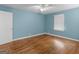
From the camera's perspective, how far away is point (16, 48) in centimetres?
165

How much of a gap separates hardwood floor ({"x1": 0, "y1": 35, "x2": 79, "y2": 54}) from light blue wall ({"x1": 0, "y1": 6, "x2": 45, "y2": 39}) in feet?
0.44

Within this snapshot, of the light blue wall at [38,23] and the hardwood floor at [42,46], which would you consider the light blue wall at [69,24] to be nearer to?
the light blue wall at [38,23]

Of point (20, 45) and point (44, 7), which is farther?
point (20, 45)

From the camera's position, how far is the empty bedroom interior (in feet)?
5.07

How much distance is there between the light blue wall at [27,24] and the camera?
1.68 metres

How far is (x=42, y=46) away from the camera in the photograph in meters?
1.71

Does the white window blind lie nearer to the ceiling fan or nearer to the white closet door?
the ceiling fan

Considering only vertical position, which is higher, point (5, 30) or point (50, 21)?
point (50, 21)

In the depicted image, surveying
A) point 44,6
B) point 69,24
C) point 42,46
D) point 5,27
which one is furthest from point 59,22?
point 5,27

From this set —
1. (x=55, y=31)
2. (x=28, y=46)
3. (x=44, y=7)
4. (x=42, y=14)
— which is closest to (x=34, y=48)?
(x=28, y=46)

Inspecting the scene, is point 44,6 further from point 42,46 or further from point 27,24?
point 42,46

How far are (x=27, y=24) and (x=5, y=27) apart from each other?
1.37 ft
